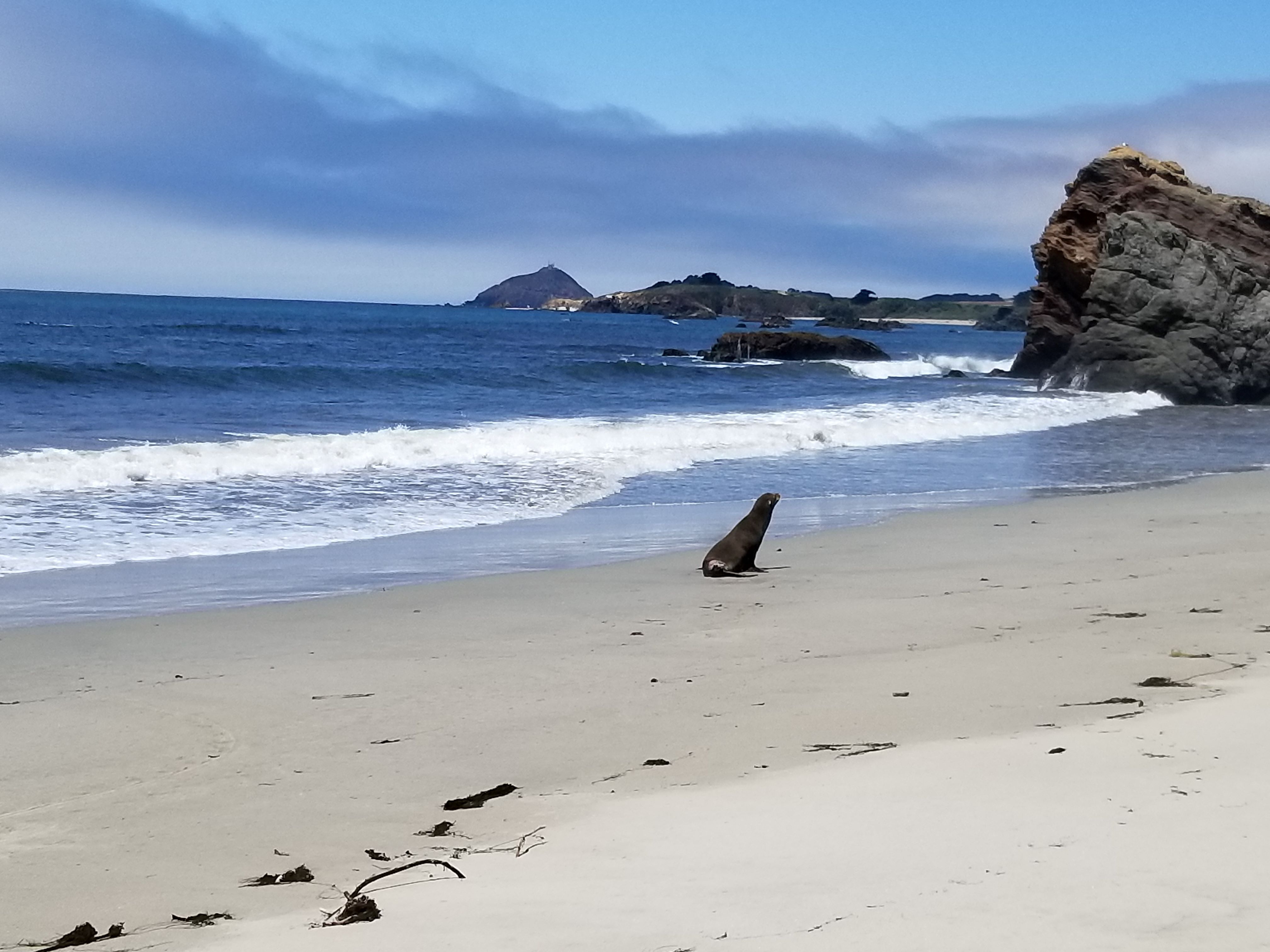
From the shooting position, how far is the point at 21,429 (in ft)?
70.2

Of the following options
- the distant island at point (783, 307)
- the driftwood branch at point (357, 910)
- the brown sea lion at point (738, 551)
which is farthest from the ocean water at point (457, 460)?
the distant island at point (783, 307)

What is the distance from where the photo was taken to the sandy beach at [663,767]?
299 cm

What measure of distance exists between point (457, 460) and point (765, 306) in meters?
148

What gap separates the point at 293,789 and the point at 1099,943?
292cm

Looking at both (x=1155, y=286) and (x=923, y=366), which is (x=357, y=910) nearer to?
(x=1155, y=286)

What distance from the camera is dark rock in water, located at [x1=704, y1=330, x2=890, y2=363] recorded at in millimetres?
55812

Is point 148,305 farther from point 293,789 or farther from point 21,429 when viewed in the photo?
point 293,789

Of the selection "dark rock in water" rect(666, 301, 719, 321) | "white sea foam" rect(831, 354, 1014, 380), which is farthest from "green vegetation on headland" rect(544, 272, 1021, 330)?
"white sea foam" rect(831, 354, 1014, 380)

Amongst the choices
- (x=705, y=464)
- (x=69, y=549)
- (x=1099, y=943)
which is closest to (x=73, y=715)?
(x=1099, y=943)

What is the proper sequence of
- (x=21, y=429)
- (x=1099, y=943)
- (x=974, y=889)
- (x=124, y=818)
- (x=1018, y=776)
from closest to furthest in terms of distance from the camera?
1. (x=1099, y=943)
2. (x=974, y=889)
3. (x=1018, y=776)
4. (x=124, y=818)
5. (x=21, y=429)

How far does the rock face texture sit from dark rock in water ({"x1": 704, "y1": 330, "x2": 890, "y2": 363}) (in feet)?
53.3

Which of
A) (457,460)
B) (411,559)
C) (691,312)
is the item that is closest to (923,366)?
(457,460)

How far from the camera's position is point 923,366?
54062 mm

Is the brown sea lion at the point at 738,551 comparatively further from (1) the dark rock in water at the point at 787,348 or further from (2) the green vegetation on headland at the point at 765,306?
(2) the green vegetation on headland at the point at 765,306
